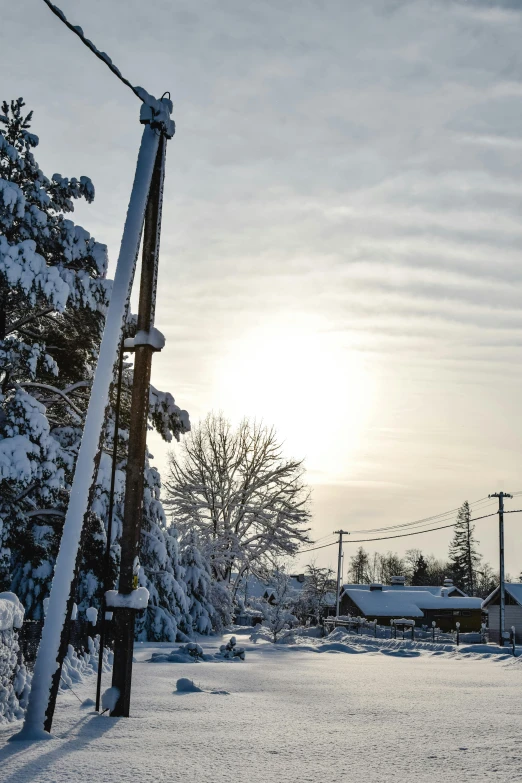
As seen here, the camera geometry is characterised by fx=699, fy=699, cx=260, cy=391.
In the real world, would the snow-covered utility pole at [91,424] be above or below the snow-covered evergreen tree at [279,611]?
above

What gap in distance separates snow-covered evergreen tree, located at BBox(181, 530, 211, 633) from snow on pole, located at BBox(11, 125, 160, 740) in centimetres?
2179

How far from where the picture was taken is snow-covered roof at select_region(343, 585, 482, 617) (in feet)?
202

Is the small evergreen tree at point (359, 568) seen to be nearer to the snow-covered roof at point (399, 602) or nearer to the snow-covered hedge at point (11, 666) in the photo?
the snow-covered roof at point (399, 602)

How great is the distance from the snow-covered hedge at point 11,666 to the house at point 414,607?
5783 centimetres

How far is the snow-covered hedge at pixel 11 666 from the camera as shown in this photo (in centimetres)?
585

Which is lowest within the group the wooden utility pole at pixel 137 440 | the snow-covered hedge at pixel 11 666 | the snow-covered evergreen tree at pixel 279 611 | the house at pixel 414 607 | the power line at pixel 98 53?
the house at pixel 414 607

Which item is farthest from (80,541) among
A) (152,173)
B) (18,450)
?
(18,450)

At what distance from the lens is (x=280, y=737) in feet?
17.9

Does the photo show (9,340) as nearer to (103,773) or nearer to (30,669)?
(30,669)

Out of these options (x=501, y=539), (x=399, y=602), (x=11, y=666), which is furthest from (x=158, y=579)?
(x=399, y=602)

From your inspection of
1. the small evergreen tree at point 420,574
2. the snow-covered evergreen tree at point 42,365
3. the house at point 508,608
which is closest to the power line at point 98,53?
the snow-covered evergreen tree at point 42,365

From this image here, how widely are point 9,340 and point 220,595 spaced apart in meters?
22.1

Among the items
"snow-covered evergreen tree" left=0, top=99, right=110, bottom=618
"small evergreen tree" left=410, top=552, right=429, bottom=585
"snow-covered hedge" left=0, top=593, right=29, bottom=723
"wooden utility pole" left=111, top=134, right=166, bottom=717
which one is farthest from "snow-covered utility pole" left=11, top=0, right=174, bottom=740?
"small evergreen tree" left=410, top=552, right=429, bottom=585

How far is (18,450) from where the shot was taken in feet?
34.8
